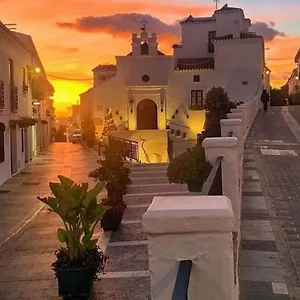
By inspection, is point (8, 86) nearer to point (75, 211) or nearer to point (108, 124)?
point (75, 211)

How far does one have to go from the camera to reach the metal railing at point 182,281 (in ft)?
7.14

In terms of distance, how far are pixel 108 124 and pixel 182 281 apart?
130ft

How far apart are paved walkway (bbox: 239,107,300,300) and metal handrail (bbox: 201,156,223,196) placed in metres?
0.98

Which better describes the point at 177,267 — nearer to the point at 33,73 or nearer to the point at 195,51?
the point at 33,73

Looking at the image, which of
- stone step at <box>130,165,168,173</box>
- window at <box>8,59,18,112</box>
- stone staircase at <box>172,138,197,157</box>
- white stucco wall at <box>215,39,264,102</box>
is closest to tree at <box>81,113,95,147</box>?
stone staircase at <box>172,138,197,157</box>

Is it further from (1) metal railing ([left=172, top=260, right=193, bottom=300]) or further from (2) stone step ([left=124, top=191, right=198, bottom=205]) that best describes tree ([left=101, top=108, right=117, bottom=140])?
(1) metal railing ([left=172, top=260, right=193, bottom=300])

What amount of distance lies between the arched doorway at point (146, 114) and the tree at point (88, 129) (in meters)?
3.84

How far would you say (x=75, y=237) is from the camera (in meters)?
6.91

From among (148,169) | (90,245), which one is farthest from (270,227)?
(148,169)

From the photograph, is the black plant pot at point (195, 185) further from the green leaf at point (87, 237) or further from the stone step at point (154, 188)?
the stone step at point (154, 188)

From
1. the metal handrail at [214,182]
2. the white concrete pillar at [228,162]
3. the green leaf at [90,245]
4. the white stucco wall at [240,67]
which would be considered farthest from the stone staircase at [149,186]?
the white stucco wall at [240,67]

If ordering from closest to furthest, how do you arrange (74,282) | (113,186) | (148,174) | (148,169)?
(74,282) → (113,186) → (148,174) → (148,169)

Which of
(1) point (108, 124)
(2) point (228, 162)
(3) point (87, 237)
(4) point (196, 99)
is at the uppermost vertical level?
(4) point (196, 99)

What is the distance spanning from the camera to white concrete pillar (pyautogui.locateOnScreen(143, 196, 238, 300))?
2.46m
